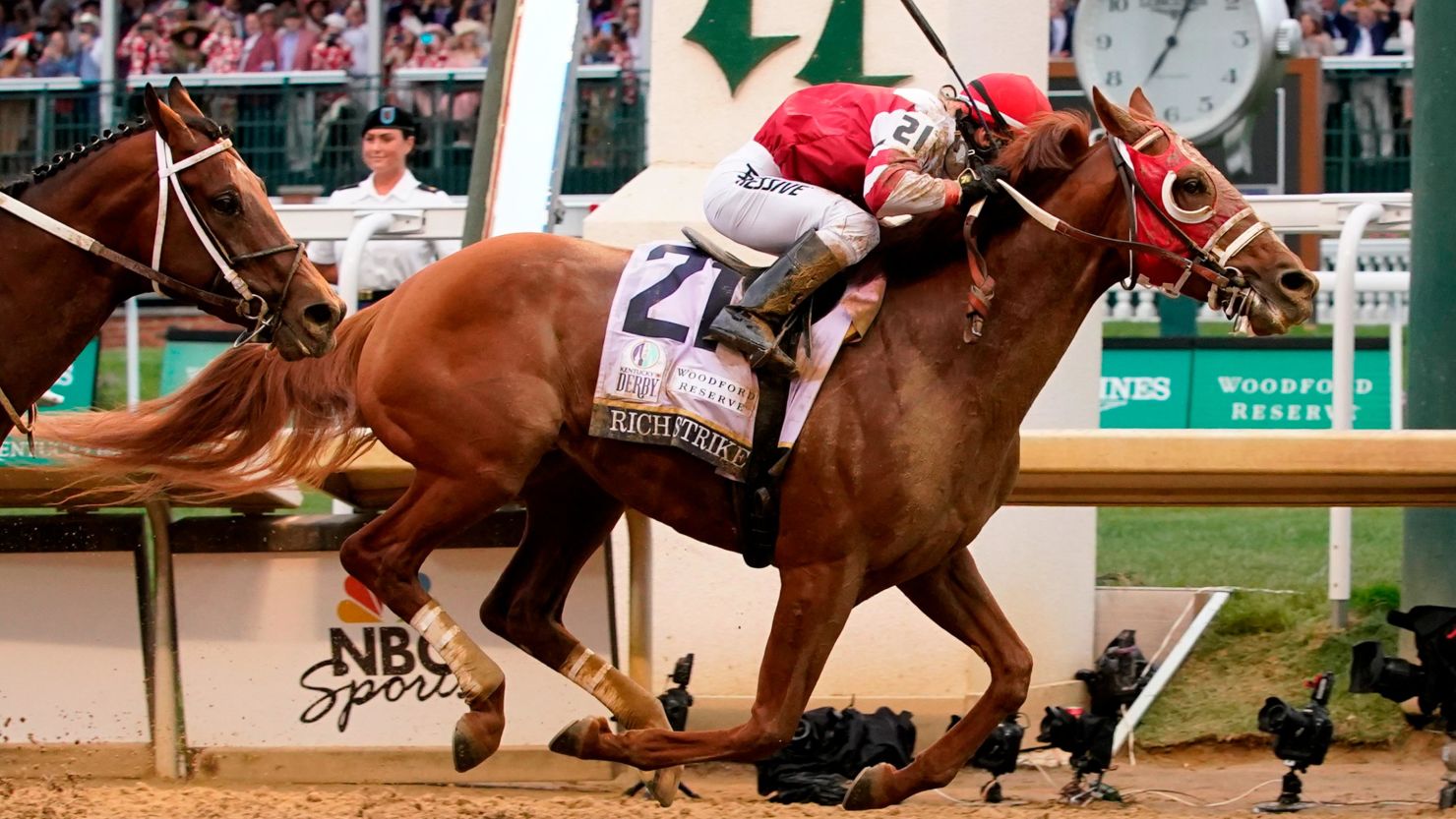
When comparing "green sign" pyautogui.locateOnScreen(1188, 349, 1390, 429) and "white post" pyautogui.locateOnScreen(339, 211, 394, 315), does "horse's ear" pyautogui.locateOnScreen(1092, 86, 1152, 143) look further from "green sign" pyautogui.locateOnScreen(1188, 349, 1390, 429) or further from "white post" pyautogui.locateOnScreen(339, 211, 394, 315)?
"green sign" pyautogui.locateOnScreen(1188, 349, 1390, 429)

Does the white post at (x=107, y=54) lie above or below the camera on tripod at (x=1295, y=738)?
above

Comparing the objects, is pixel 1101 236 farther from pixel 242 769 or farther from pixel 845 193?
pixel 242 769

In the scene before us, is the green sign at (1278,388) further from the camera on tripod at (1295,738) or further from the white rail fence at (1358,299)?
the camera on tripod at (1295,738)

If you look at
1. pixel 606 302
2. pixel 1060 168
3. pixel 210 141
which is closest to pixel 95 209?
pixel 210 141

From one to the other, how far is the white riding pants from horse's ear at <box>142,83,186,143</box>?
1.29 metres

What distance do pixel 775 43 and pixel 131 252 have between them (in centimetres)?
281

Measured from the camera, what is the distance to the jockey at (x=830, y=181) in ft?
15.1

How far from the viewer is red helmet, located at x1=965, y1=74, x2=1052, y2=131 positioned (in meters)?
4.87

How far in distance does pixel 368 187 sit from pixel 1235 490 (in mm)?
4596

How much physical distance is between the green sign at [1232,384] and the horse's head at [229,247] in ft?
18.1

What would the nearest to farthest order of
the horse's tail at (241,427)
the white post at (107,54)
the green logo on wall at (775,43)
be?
the horse's tail at (241,427) → the green logo on wall at (775,43) → the white post at (107,54)

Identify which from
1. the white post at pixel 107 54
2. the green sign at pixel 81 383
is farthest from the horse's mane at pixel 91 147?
the white post at pixel 107 54

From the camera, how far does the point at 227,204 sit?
185 inches

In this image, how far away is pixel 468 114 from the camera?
49.0ft
